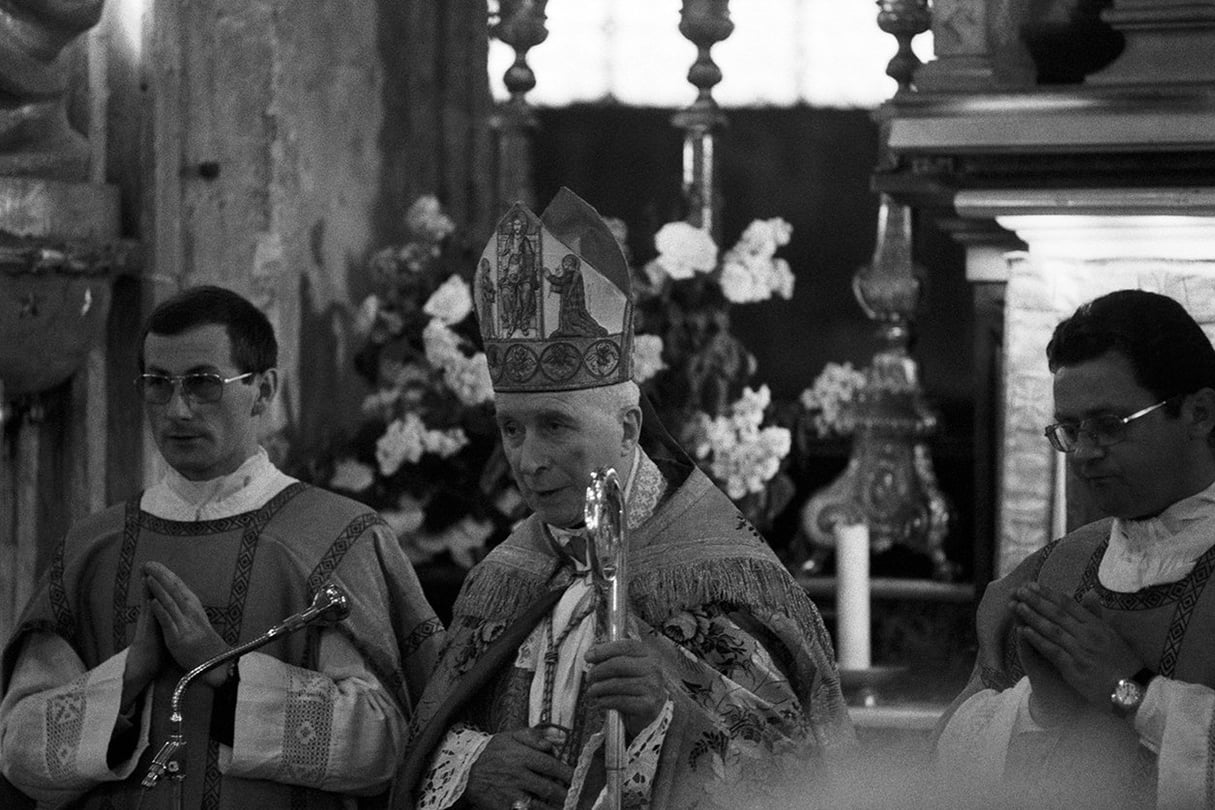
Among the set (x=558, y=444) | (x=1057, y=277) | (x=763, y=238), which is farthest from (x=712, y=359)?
(x=558, y=444)

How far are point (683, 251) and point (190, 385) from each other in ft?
5.89

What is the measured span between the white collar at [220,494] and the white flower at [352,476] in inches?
59.8

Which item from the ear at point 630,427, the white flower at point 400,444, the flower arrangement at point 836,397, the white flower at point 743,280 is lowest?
the white flower at point 400,444

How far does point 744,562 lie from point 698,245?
2058 millimetres

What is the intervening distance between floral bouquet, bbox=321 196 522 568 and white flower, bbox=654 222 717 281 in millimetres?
475

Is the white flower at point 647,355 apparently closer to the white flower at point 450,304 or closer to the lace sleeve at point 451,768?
the white flower at point 450,304

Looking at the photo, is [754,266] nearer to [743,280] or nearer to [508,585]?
[743,280]

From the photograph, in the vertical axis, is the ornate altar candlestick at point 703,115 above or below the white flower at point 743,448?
above

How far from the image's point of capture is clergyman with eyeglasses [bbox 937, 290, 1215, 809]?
3.76 m

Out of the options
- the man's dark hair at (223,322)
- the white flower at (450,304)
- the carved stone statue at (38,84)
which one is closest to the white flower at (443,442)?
the white flower at (450,304)

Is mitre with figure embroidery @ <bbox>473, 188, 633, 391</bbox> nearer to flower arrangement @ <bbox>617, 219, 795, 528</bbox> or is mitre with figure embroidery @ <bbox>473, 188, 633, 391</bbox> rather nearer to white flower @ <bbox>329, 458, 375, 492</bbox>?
flower arrangement @ <bbox>617, 219, 795, 528</bbox>

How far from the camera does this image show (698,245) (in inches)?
244

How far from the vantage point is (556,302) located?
426 centimetres

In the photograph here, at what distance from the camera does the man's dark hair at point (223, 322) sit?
468 cm
